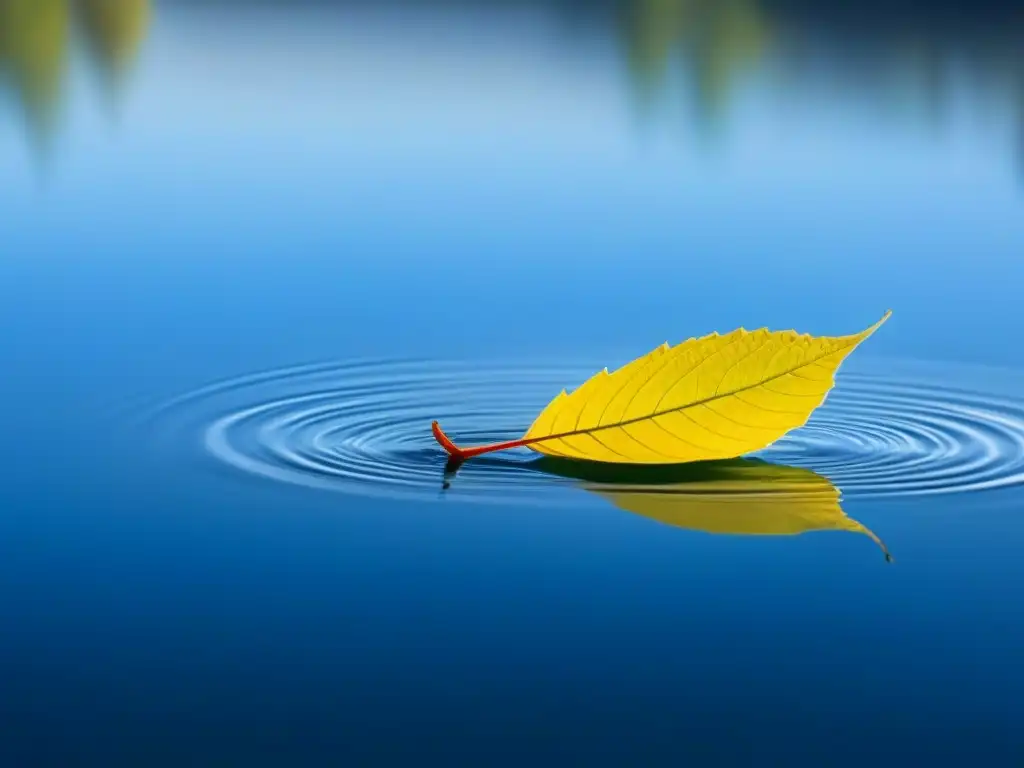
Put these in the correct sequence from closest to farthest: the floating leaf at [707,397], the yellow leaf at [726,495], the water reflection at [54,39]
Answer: the yellow leaf at [726,495], the floating leaf at [707,397], the water reflection at [54,39]

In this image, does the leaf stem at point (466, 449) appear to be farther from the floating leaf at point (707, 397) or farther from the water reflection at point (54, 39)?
the water reflection at point (54, 39)

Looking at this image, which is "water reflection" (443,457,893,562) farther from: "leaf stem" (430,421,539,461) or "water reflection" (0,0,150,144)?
"water reflection" (0,0,150,144)

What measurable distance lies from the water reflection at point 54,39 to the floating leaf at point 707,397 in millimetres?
15441

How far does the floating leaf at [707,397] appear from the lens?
3432 mm

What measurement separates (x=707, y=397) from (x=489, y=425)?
0.57 meters

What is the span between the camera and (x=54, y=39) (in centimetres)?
2933

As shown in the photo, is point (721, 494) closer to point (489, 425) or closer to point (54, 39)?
point (489, 425)

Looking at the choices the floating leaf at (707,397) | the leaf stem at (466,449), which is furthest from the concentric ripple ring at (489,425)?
the floating leaf at (707,397)

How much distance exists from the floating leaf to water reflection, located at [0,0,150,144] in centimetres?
1544

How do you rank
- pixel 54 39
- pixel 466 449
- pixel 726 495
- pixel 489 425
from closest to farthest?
pixel 726 495 < pixel 466 449 < pixel 489 425 < pixel 54 39

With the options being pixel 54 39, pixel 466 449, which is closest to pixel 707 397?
pixel 466 449

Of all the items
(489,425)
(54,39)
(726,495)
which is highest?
(54,39)

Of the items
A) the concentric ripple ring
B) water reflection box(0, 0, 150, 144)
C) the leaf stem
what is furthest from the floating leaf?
water reflection box(0, 0, 150, 144)

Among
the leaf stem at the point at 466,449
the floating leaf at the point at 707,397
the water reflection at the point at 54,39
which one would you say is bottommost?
the leaf stem at the point at 466,449
